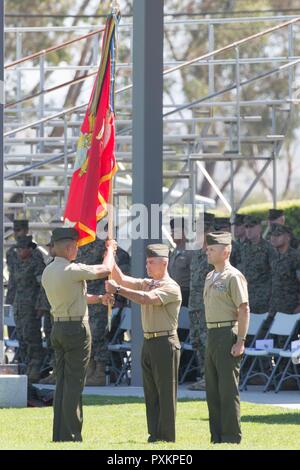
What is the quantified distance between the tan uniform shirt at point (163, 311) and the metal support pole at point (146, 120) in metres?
5.12

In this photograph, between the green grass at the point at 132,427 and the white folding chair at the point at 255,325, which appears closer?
the green grass at the point at 132,427

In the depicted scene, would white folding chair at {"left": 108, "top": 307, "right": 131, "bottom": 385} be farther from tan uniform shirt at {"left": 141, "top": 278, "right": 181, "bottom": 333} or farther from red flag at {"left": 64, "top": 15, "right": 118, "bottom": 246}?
tan uniform shirt at {"left": 141, "top": 278, "right": 181, "bottom": 333}

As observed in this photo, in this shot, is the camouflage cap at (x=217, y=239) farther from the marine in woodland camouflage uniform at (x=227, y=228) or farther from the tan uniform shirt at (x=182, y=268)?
the tan uniform shirt at (x=182, y=268)

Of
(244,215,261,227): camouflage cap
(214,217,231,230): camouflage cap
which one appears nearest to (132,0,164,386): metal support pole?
(214,217,231,230): camouflage cap

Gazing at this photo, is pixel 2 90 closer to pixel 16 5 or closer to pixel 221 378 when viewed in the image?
pixel 221 378

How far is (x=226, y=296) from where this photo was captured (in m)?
11.0

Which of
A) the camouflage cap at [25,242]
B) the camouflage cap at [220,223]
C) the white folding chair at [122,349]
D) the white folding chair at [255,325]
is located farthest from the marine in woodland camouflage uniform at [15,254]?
the white folding chair at [255,325]

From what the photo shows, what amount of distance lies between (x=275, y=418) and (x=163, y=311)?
2569mm

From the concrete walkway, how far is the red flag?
3.52m

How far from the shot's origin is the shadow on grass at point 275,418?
1276 cm

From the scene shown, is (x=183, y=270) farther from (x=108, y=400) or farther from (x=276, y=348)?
(x=108, y=400)

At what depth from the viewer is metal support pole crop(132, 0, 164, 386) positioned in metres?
16.2

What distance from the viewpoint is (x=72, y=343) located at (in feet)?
36.4

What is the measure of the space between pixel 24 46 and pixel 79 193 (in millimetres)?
30550
